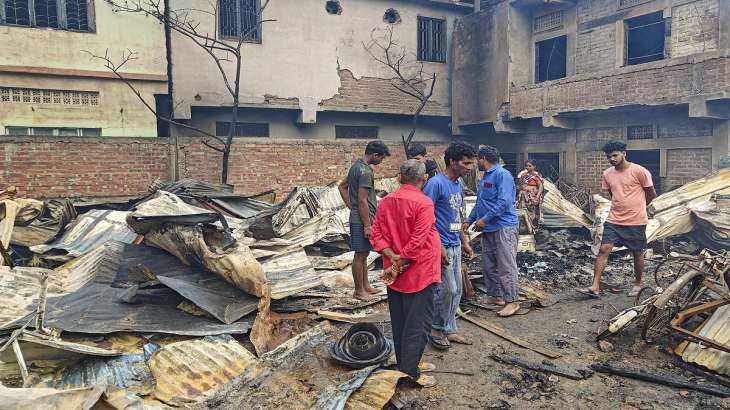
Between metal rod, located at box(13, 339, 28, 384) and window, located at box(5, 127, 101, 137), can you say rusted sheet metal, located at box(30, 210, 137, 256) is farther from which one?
window, located at box(5, 127, 101, 137)

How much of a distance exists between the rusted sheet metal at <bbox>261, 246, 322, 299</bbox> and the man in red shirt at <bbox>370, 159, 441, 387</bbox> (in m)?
1.83

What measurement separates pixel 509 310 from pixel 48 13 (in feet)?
38.9

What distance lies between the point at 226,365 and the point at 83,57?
10580 millimetres

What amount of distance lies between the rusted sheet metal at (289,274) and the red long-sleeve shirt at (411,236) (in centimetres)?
189

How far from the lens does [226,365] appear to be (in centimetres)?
372

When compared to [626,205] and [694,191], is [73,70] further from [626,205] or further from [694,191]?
[694,191]

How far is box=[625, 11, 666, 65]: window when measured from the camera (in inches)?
466

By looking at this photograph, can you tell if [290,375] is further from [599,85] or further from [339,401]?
[599,85]

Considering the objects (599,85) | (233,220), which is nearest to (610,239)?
(233,220)

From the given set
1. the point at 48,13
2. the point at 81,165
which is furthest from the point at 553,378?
the point at 48,13

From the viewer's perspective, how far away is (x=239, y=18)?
13.3 metres

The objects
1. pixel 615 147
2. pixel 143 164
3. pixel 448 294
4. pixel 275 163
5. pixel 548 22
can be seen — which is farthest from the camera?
pixel 548 22

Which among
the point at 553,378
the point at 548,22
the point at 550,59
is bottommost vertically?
the point at 553,378

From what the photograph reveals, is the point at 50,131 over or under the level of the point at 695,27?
under
